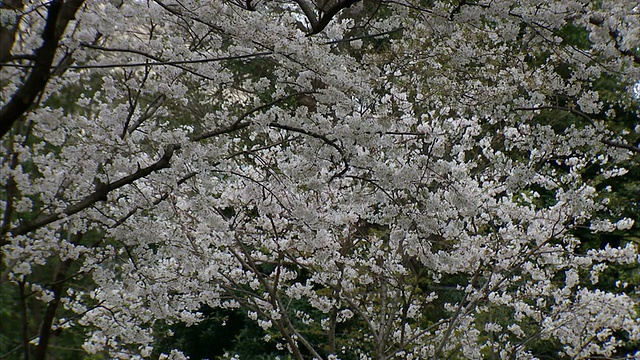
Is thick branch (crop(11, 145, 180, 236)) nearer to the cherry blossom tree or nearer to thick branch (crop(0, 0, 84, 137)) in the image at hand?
the cherry blossom tree

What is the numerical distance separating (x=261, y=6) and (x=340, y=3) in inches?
51.3

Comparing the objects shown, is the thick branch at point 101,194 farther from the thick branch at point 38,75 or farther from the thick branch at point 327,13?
the thick branch at point 327,13

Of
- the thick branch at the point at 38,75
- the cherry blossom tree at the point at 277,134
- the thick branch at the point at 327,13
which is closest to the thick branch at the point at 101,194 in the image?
the cherry blossom tree at the point at 277,134

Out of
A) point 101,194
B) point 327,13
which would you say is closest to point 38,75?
point 101,194

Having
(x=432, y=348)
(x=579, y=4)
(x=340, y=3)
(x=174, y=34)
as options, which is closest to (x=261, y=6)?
(x=174, y=34)

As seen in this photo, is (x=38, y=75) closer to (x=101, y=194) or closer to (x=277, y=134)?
(x=101, y=194)

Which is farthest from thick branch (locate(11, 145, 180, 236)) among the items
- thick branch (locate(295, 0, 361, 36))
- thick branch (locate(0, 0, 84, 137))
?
thick branch (locate(295, 0, 361, 36))

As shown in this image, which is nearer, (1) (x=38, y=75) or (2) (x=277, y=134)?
(1) (x=38, y=75)

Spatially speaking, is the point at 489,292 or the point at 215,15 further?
the point at 489,292

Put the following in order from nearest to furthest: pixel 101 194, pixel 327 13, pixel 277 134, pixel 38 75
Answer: pixel 38 75, pixel 327 13, pixel 101 194, pixel 277 134

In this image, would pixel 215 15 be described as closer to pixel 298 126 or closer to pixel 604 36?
pixel 298 126

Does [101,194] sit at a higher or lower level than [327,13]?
lower

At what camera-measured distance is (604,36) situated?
149 inches

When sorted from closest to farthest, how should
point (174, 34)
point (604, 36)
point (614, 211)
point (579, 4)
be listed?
1. point (579, 4)
2. point (604, 36)
3. point (174, 34)
4. point (614, 211)
